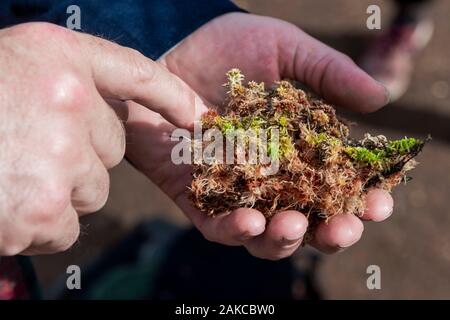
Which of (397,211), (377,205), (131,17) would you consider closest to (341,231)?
(377,205)

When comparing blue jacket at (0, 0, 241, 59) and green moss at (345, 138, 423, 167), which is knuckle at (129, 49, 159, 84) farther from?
green moss at (345, 138, 423, 167)

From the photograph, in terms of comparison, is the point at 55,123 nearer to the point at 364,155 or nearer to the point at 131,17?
the point at 131,17

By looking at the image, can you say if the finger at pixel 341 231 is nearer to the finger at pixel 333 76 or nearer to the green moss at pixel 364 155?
the green moss at pixel 364 155

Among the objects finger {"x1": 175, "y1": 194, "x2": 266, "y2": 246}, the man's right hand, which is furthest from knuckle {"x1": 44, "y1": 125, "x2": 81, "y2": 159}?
finger {"x1": 175, "y1": 194, "x2": 266, "y2": 246}

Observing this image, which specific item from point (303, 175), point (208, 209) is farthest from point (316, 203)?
point (208, 209)

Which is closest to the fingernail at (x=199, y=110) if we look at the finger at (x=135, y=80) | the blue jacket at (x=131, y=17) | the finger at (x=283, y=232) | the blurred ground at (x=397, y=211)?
the finger at (x=135, y=80)

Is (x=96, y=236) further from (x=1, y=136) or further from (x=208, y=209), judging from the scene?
(x=1, y=136)
